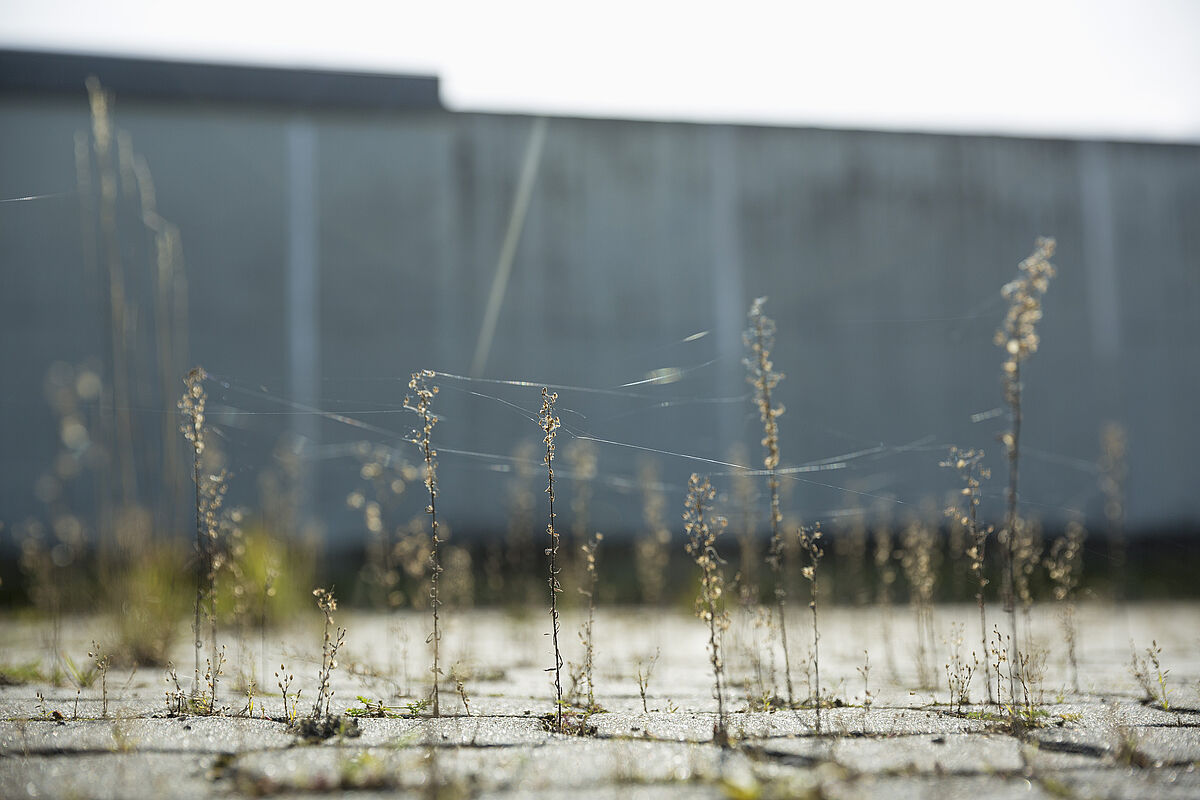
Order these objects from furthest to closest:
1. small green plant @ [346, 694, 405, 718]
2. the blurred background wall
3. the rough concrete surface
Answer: the blurred background wall
small green plant @ [346, 694, 405, 718]
the rough concrete surface

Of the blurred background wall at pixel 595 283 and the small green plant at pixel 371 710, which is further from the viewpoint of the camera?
the blurred background wall at pixel 595 283

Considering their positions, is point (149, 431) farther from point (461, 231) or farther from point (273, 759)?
point (273, 759)

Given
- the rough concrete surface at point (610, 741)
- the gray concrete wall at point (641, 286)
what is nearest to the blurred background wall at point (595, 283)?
the gray concrete wall at point (641, 286)

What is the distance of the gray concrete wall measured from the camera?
11323 mm

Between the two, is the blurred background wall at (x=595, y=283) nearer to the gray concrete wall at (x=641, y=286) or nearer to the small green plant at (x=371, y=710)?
the gray concrete wall at (x=641, y=286)

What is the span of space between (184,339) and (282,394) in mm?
1342

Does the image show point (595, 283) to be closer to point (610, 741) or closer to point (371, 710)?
point (371, 710)

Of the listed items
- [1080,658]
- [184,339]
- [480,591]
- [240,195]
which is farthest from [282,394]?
[1080,658]

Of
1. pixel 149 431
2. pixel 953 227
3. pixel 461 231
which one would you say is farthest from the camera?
pixel 953 227

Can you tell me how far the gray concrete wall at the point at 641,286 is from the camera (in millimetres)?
11323

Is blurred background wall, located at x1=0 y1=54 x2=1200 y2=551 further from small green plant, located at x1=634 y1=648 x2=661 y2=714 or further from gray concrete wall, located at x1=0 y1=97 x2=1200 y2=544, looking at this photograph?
small green plant, located at x1=634 y1=648 x2=661 y2=714

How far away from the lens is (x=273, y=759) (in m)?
2.51

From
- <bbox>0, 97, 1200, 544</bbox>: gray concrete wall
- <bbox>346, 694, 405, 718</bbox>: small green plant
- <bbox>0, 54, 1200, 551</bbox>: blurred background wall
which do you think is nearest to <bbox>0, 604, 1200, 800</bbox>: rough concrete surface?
<bbox>346, 694, 405, 718</bbox>: small green plant

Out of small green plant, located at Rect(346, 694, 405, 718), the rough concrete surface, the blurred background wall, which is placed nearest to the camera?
the rough concrete surface
